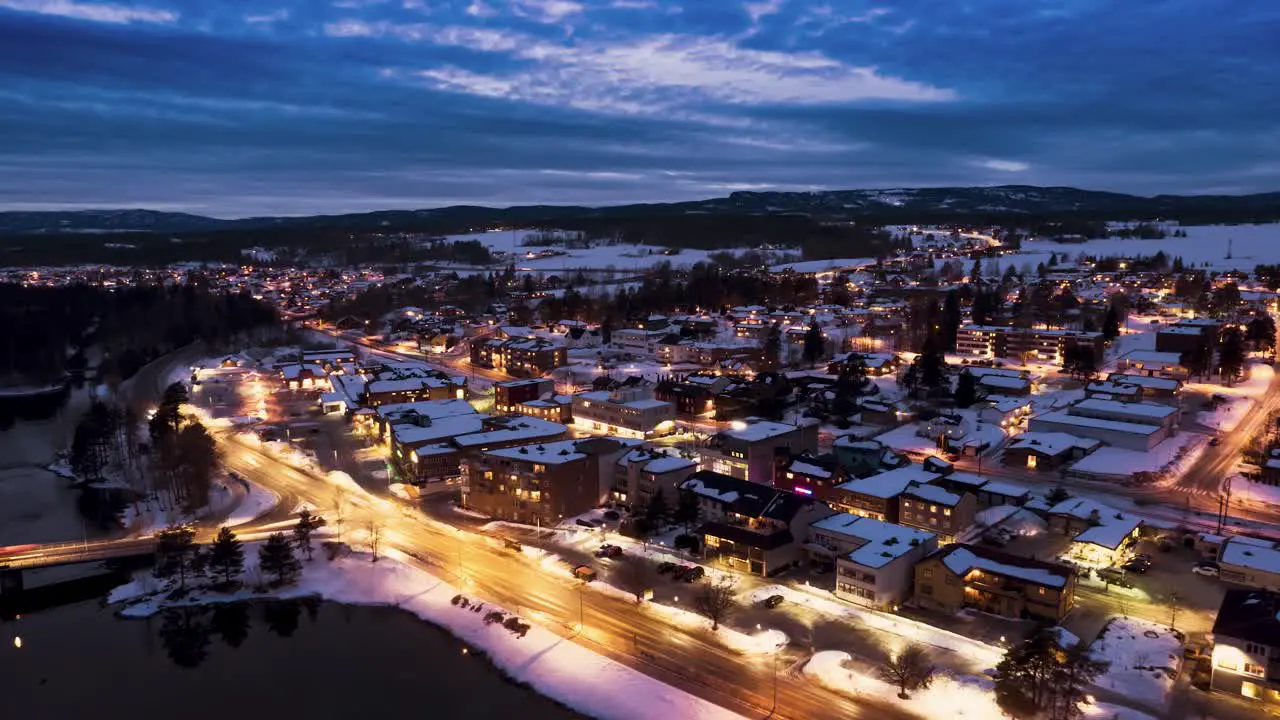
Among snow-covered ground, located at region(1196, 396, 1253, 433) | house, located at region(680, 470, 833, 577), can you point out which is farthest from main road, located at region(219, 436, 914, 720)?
snow-covered ground, located at region(1196, 396, 1253, 433)

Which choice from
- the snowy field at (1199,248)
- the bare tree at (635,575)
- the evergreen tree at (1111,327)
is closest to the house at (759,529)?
the bare tree at (635,575)

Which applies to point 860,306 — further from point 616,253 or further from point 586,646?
point 616,253

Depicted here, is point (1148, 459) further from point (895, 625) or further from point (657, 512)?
point (657, 512)

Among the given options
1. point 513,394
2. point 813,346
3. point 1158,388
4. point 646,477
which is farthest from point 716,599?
point 813,346

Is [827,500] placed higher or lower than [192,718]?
higher

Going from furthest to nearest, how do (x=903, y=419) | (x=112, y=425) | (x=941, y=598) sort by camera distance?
1. (x=903, y=419)
2. (x=112, y=425)
3. (x=941, y=598)

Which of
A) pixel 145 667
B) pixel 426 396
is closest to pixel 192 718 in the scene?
pixel 145 667
